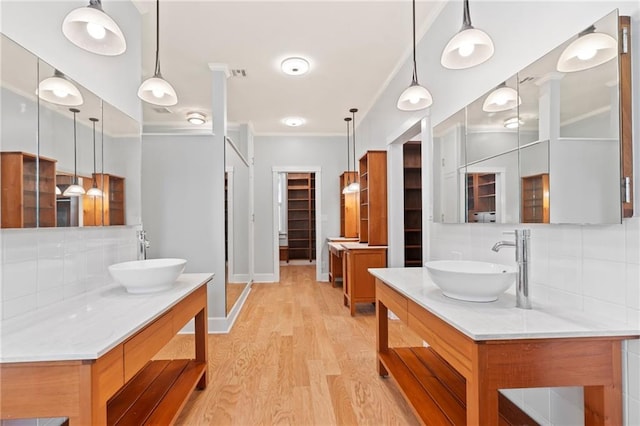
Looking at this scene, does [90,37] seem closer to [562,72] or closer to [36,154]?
[36,154]

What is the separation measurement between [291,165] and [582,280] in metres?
5.32

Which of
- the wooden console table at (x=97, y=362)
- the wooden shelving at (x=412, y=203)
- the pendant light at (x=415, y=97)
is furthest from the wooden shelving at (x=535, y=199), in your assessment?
the wooden shelving at (x=412, y=203)

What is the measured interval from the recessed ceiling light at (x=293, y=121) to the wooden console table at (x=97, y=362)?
406 centimetres

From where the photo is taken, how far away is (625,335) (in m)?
1.16

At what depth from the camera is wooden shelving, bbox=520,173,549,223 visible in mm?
1513

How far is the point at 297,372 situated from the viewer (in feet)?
8.31

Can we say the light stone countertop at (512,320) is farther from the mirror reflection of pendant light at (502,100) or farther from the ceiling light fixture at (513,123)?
the mirror reflection of pendant light at (502,100)

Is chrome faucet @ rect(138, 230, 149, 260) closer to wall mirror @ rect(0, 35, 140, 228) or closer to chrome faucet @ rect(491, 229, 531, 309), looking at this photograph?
wall mirror @ rect(0, 35, 140, 228)

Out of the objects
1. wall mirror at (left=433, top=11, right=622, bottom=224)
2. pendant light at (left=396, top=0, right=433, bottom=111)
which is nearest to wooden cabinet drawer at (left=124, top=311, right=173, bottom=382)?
wall mirror at (left=433, top=11, right=622, bottom=224)

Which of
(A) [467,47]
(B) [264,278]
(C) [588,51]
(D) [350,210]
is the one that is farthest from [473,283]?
(B) [264,278]

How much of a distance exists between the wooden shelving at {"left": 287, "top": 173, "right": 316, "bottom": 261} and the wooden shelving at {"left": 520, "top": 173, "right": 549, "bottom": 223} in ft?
23.5

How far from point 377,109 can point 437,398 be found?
3695mm

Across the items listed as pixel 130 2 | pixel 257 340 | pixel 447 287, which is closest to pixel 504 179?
pixel 447 287

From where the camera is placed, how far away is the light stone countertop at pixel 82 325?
103 cm
